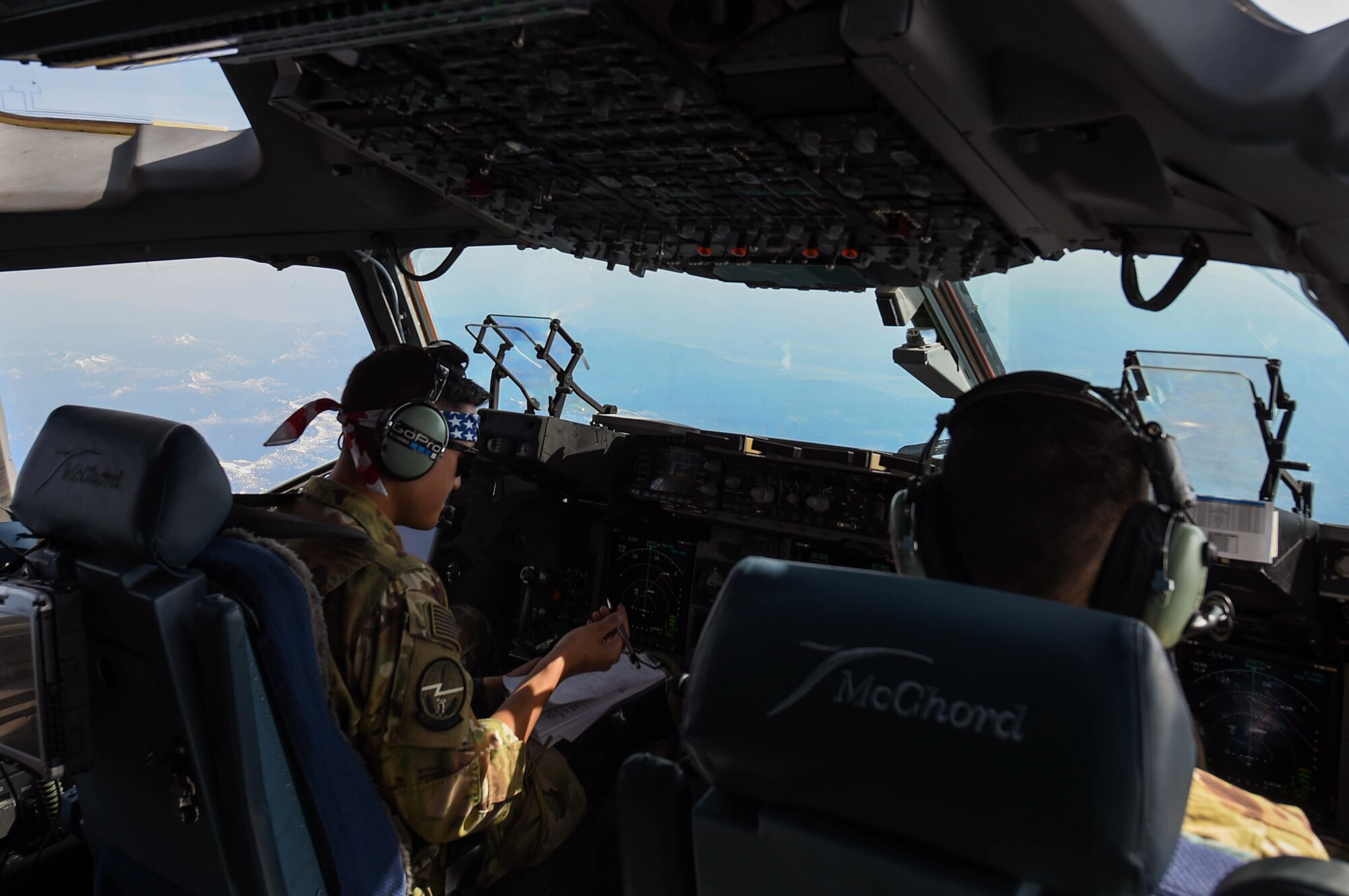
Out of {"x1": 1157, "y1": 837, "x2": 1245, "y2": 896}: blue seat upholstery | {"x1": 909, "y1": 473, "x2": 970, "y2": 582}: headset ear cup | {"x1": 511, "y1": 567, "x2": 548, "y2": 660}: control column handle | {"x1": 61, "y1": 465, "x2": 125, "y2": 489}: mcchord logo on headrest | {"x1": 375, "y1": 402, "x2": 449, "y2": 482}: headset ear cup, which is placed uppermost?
{"x1": 909, "y1": 473, "x2": 970, "y2": 582}: headset ear cup

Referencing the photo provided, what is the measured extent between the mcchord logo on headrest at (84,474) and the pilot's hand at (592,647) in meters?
0.87

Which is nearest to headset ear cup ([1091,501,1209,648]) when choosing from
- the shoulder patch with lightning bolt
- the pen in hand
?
the shoulder patch with lightning bolt

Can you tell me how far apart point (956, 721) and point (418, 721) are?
104 centimetres

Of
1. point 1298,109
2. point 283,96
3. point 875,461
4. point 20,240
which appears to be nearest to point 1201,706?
point 875,461

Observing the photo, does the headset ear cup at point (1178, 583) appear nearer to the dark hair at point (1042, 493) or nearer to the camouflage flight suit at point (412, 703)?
the dark hair at point (1042, 493)

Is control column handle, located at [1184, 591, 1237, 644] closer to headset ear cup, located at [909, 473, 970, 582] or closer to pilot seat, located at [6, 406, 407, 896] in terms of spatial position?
headset ear cup, located at [909, 473, 970, 582]

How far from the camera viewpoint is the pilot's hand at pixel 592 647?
1.89m

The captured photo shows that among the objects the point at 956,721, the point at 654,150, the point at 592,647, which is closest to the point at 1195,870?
the point at 956,721

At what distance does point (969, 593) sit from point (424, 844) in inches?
49.0

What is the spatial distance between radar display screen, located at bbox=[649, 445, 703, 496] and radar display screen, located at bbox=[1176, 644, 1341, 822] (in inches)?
Result: 54.1

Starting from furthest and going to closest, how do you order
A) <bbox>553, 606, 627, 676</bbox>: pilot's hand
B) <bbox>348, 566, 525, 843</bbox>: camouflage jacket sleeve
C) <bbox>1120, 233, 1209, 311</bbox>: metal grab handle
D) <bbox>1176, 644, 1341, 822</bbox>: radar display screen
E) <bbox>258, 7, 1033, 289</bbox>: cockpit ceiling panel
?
<bbox>1176, 644, 1341, 822</bbox>: radar display screen, <bbox>553, 606, 627, 676</bbox>: pilot's hand, <bbox>1120, 233, 1209, 311</bbox>: metal grab handle, <bbox>348, 566, 525, 843</bbox>: camouflage jacket sleeve, <bbox>258, 7, 1033, 289</bbox>: cockpit ceiling panel

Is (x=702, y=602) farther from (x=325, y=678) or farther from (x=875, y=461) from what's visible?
(x=325, y=678)

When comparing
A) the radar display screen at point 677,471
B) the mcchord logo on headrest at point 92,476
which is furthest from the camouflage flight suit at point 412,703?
the radar display screen at point 677,471

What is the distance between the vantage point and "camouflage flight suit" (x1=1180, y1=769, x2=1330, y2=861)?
0.73 m
